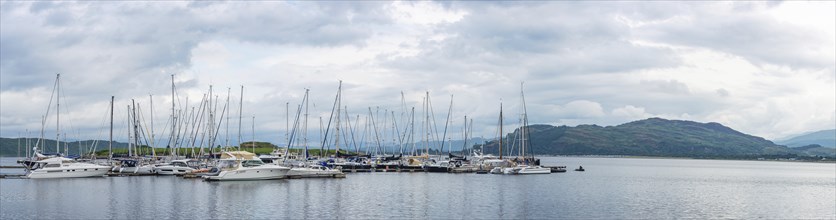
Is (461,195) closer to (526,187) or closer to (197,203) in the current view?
(526,187)

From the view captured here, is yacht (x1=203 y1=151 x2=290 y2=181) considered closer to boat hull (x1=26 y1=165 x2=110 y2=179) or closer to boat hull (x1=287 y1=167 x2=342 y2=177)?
boat hull (x1=287 y1=167 x2=342 y2=177)

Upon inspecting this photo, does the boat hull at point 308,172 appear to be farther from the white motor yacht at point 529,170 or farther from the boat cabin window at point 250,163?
the white motor yacht at point 529,170

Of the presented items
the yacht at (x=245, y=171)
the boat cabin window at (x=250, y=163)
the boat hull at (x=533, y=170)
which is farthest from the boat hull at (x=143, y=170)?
the boat hull at (x=533, y=170)

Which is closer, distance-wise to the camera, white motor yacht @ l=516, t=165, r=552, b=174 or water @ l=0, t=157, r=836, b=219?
water @ l=0, t=157, r=836, b=219

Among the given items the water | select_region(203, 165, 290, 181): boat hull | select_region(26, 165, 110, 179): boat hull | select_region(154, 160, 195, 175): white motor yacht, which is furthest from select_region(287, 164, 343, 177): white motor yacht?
select_region(26, 165, 110, 179): boat hull

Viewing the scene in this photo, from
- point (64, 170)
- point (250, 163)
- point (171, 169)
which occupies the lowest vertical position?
point (171, 169)

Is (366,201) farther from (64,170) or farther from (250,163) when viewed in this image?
(64,170)

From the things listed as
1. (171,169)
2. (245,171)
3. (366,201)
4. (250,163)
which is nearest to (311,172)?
(250,163)

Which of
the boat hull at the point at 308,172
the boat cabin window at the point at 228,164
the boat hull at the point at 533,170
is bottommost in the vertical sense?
the boat hull at the point at 533,170

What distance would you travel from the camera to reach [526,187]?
88188mm

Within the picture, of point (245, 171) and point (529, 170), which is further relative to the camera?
point (529, 170)

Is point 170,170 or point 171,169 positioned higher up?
point 171,169

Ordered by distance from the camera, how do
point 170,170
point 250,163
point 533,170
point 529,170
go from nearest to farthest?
1. point 250,163
2. point 170,170
3. point 529,170
4. point 533,170

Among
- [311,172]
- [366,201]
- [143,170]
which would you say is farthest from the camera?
[143,170]
